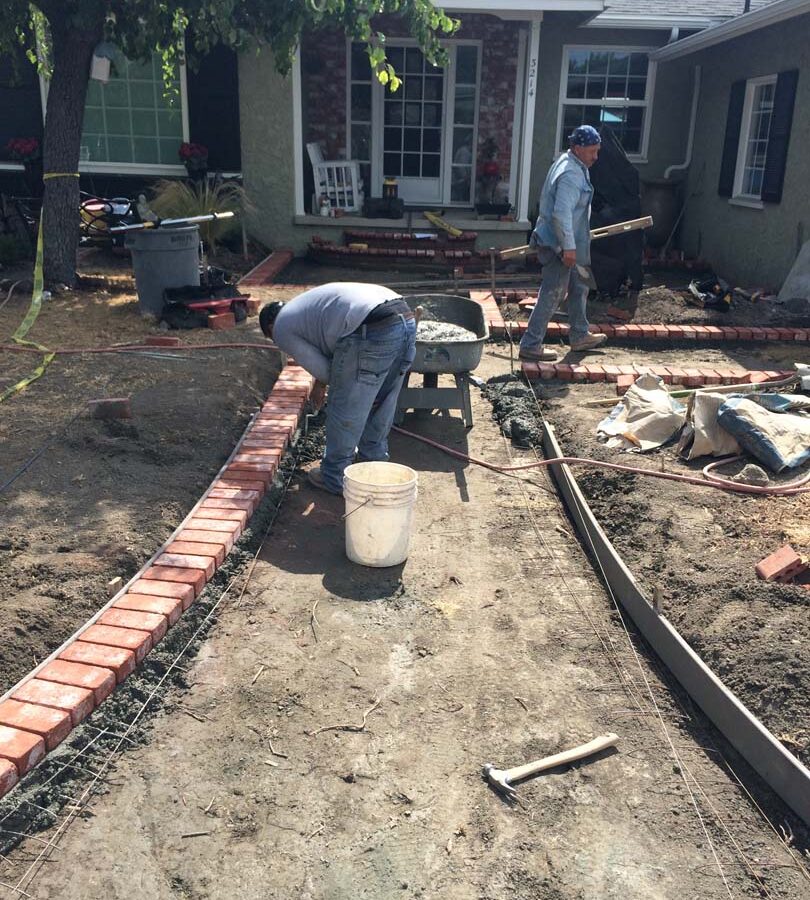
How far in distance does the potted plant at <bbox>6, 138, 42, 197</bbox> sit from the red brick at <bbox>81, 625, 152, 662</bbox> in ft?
31.5

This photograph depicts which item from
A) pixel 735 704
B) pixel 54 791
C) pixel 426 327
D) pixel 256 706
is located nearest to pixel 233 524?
pixel 256 706

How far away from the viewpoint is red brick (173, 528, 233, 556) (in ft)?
12.0

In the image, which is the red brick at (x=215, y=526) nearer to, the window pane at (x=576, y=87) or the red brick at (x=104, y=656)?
the red brick at (x=104, y=656)

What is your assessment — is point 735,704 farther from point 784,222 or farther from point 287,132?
point 287,132

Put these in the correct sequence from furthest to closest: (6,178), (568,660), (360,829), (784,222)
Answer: (6,178)
(784,222)
(568,660)
(360,829)

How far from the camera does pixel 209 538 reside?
12.1ft

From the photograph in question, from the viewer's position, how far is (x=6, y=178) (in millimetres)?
11945

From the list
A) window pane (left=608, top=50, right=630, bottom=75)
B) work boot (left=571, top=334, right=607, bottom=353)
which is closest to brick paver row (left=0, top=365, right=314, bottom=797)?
work boot (left=571, top=334, right=607, bottom=353)

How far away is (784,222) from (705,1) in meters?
5.14

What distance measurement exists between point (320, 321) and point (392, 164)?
9406 millimetres

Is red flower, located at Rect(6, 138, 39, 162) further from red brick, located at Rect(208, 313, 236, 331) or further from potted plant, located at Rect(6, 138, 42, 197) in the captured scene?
red brick, located at Rect(208, 313, 236, 331)

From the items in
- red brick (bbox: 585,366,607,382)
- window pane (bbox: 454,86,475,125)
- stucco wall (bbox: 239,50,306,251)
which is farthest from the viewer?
Result: window pane (bbox: 454,86,475,125)

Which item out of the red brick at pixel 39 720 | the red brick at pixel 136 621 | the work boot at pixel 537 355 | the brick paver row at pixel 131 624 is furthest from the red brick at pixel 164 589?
the work boot at pixel 537 355

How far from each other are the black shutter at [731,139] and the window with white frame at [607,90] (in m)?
1.79
